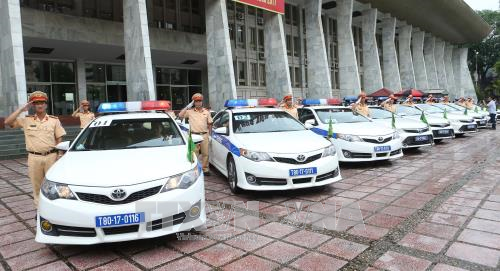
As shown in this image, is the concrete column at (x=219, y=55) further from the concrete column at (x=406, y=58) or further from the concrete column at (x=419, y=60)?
the concrete column at (x=419, y=60)

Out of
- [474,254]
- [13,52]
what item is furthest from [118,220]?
[13,52]

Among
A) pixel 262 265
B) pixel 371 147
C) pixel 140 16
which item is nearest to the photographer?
pixel 262 265

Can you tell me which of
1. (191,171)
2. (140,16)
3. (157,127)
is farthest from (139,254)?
(140,16)

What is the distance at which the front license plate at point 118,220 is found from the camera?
11.3ft

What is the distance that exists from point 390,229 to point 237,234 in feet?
5.83

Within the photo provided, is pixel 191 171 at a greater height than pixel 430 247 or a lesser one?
greater

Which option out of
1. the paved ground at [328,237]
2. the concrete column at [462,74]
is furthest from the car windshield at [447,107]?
the concrete column at [462,74]

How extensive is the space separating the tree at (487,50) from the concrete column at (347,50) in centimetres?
4426

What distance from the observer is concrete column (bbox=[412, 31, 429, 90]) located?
4488 centimetres

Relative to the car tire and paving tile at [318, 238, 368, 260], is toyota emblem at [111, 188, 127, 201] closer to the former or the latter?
paving tile at [318, 238, 368, 260]

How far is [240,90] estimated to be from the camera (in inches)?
1125

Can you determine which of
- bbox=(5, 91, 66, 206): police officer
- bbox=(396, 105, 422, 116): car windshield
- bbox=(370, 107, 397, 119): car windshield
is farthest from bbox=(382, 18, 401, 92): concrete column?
bbox=(5, 91, 66, 206): police officer

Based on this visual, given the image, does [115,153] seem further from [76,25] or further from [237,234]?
[76,25]

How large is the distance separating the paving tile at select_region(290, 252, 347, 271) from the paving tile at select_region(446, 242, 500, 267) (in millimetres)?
1117
